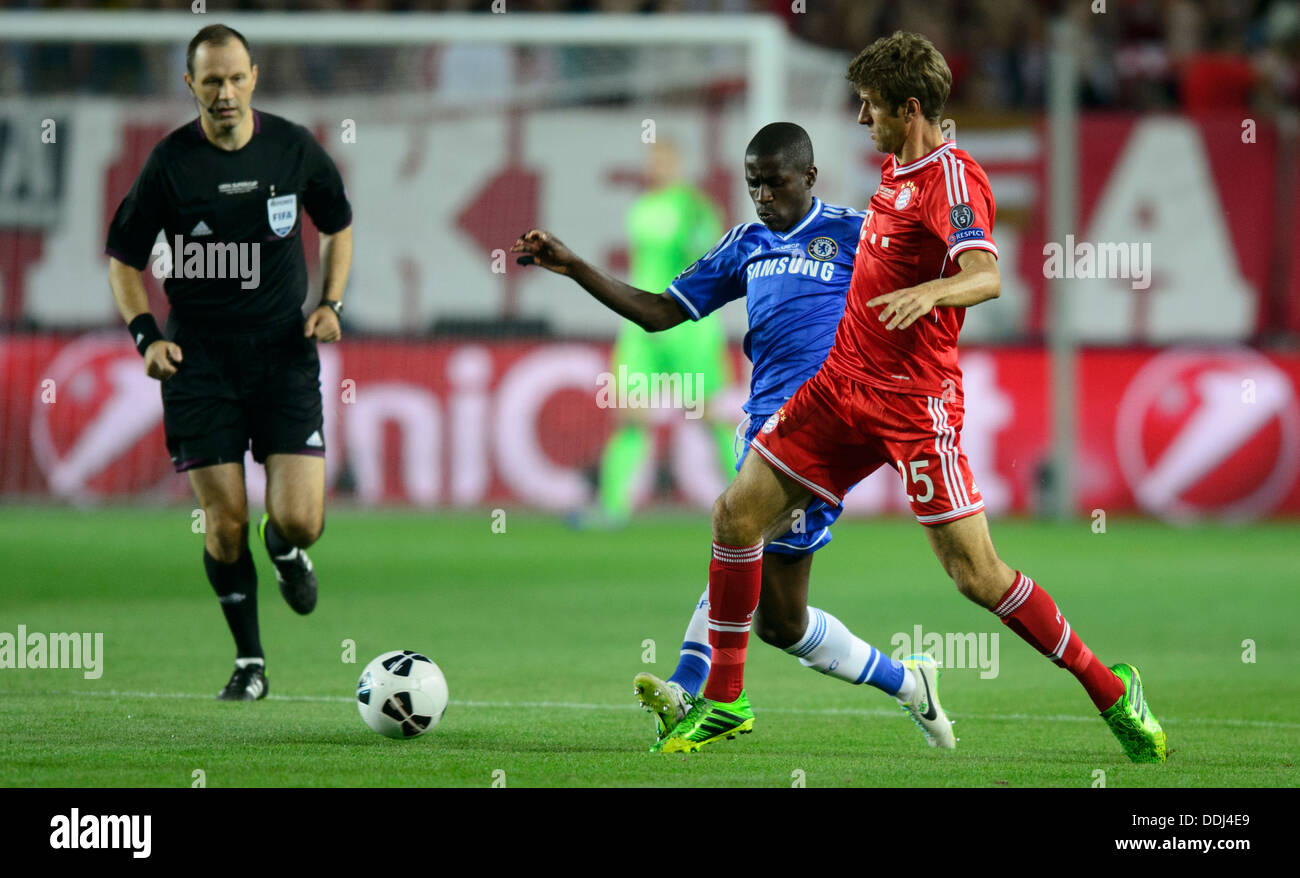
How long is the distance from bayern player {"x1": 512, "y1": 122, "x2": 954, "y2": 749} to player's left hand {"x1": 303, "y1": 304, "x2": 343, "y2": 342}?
4.82ft

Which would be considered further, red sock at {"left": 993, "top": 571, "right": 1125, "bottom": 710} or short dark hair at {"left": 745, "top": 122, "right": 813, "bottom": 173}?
short dark hair at {"left": 745, "top": 122, "right": 813, "bottom": 173}

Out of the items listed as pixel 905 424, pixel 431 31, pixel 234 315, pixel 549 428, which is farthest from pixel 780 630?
pixel 549 428

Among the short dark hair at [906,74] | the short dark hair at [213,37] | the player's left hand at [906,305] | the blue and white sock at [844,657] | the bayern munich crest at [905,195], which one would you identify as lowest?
the blue and white sock at [844,657]

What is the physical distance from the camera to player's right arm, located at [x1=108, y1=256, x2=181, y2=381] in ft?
23.1

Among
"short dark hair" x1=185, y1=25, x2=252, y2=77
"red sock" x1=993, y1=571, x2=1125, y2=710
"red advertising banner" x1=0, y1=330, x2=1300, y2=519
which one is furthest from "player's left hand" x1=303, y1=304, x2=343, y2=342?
"red advertising banner" x1=0, y1=330, x2=1300, y2=519

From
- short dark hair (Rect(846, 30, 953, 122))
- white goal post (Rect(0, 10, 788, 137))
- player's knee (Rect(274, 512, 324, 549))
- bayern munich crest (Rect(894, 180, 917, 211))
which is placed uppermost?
white goal post (Rect(0, 10, 788, 137))

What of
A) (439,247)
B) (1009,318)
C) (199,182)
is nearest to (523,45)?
(439,247)

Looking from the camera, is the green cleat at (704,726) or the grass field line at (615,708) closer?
the green cleat at (704,726)

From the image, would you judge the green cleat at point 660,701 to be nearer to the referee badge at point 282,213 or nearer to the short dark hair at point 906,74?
the short dark hair at point 906,74

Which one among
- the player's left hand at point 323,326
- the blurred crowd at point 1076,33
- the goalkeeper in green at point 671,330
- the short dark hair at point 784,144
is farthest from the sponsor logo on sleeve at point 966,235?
the blurred crowd at point 1076,33

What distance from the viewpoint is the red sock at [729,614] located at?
6.05 meters

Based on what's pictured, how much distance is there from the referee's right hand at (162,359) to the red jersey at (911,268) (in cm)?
256

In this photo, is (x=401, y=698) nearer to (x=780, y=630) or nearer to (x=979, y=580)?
(x=780, y=630)

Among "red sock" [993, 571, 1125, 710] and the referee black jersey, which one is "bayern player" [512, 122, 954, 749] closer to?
"red sock" [993, 571, 1125, 710]
